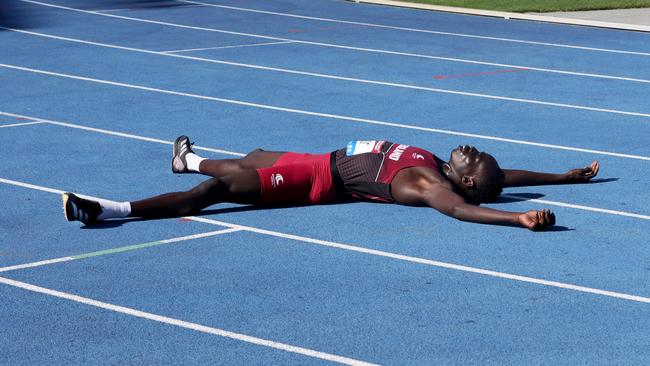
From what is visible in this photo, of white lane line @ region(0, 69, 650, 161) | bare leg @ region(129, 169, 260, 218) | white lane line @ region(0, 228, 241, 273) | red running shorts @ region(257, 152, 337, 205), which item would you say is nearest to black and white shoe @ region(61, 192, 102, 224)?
bare leg @ region(129, 169, 260, 218)

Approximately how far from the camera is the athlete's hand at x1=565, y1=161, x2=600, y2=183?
9914mm

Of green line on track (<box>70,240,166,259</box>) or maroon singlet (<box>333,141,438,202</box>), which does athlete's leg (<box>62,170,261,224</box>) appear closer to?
green line on track (<box>70,240,166,259</box>)

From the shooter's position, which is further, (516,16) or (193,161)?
(516,16)

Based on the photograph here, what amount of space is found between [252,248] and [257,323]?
1561 millimetres

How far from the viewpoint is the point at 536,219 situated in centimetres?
811

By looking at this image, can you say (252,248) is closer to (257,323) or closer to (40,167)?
(257,323)

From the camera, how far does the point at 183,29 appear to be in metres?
20.7

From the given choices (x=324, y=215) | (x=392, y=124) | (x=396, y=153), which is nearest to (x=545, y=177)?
(x=396, y=153)

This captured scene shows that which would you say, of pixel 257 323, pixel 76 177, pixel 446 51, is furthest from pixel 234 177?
pixel 446 51

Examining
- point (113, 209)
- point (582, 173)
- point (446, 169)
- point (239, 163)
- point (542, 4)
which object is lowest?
point (113, 209)

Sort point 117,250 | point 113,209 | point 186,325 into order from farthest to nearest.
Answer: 1. point 113,209
2. point 117,250
3. point 186,325

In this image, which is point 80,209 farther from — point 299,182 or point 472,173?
point 472,173

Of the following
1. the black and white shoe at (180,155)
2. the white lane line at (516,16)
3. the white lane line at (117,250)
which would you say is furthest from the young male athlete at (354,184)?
the white lane line at (516,16)

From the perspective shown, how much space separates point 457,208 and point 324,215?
1.08 metres
